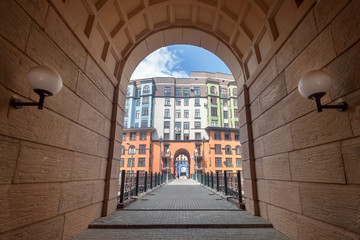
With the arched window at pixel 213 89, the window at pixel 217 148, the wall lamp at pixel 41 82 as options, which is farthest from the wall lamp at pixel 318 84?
the arched window at pixel 213 89

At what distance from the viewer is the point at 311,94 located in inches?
104

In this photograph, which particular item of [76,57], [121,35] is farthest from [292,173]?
[121,35]

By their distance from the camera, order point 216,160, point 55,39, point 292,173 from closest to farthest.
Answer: point 55,39
point 292,173
point 216,160

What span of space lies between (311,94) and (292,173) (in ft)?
6.35

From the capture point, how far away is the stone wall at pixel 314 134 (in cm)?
251

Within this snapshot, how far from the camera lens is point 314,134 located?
10.5ft

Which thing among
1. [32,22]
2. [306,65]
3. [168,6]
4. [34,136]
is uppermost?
[168,6]

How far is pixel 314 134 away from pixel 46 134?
4718mm

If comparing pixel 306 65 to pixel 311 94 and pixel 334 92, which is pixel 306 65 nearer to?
pixel 334 92

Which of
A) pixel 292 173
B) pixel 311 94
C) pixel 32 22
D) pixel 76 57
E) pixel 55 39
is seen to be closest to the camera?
pixel 311 94

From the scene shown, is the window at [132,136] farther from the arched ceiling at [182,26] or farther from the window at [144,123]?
the arched ceiling at [182,26]

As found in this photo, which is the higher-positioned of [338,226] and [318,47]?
[318,47]

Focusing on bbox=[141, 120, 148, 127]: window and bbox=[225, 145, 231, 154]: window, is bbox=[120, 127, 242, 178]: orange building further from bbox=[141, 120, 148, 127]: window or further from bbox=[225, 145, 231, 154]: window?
bbox=[141, 120, 148, 127]: window

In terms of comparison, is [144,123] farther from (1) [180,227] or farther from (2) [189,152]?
(1) [180,227]
